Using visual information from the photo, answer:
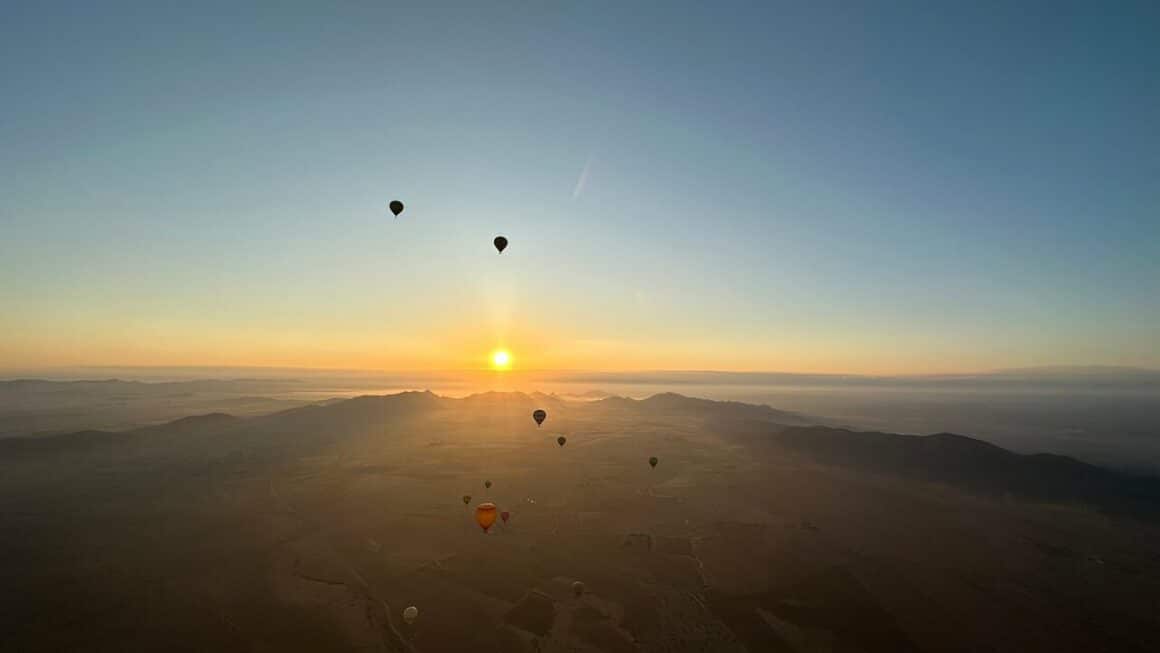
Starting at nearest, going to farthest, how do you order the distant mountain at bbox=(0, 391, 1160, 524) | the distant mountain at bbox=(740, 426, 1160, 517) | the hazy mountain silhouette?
1. the hazy mountain silhouette
2. the distant mountain at bbox=(740, 426, 1160, 517)
3. the distant mountain at bbox=(0, 391, 1160, 524)

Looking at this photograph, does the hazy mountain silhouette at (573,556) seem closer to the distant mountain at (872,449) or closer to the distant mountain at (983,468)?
the distant mountain at (983,468)

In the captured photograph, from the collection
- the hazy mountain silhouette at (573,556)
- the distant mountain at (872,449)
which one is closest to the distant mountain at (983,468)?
the distant mountain at (872,449)

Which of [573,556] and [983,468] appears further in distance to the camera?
[983,468]

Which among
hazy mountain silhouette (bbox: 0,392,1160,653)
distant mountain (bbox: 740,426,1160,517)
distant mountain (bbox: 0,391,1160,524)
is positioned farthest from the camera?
distant mountain (bbox: 0,391,1160,524)

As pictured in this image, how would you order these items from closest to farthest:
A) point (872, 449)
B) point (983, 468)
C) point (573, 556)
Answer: point (573, 556) < point (983, 468) < point (872, 449)

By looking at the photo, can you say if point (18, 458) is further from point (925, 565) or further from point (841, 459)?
point (841, 459)

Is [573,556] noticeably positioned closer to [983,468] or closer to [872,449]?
[983,468]

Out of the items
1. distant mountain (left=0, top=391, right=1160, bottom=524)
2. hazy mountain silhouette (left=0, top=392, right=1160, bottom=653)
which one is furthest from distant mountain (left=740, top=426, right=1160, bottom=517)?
hazy mountain silhouette (left=0, top=392, right=1160, bottom=653)

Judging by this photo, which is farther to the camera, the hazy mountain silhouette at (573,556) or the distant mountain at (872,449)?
the distant mountain at (872,449)

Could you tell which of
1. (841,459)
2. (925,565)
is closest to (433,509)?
(925,565)

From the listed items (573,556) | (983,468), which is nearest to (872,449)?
(983,468)

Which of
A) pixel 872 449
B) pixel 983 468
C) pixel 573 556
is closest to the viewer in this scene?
pixel 573 556

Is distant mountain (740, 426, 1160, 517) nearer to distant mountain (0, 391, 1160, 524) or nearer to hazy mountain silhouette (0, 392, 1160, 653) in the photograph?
distant mountain (0, 391, 1160, 524)
